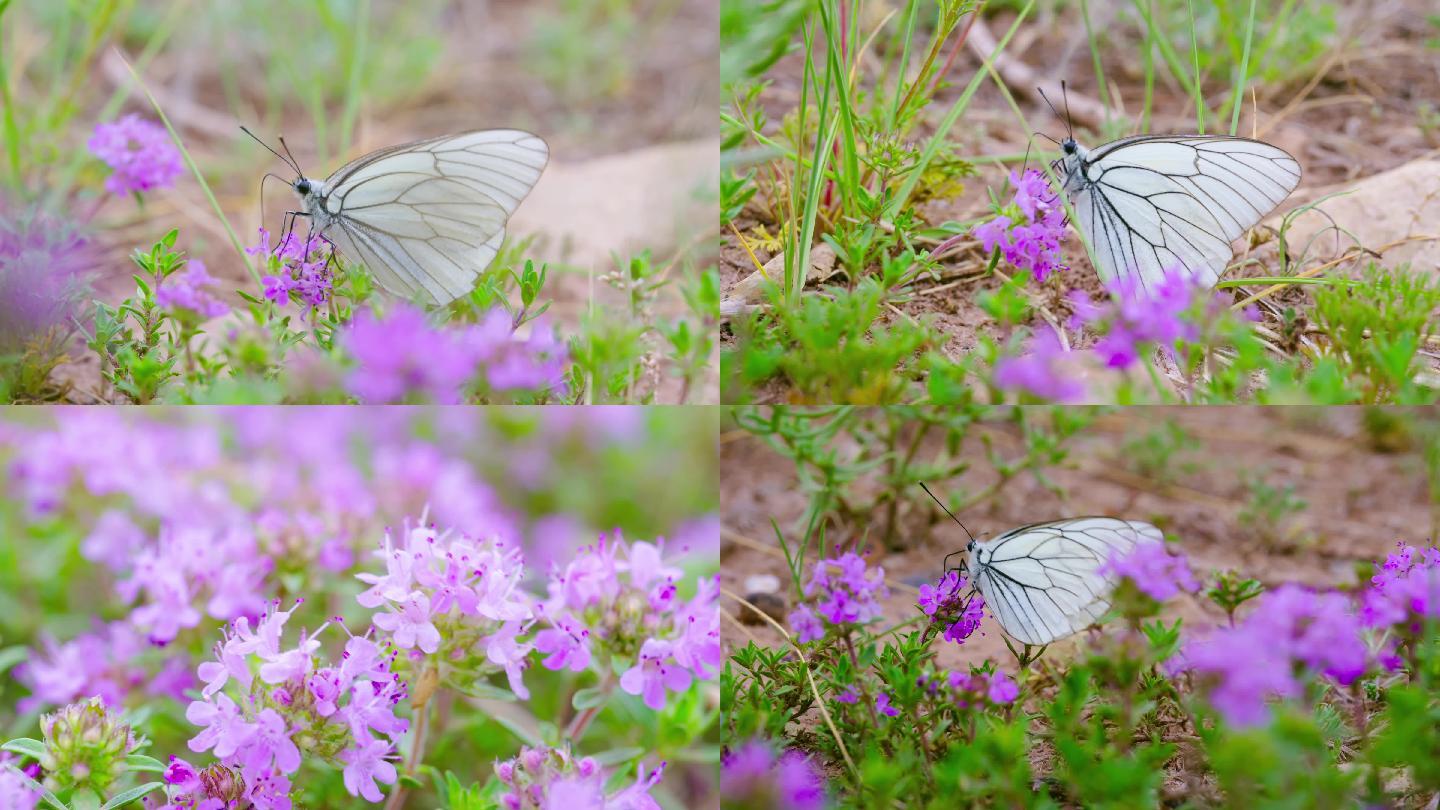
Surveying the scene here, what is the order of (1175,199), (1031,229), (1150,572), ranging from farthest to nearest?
(1175,199), (1031,229), (1150,572)

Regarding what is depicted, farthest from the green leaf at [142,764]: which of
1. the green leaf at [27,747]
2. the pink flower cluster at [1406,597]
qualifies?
the pink flower cluster at [1406,597]

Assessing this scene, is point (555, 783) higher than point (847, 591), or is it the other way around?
point (847, 591)

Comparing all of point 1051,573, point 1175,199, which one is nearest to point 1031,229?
point 1175,199

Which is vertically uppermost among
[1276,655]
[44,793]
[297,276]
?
[297,276]

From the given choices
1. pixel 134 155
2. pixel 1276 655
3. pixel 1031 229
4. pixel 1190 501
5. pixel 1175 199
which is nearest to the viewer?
pixel 1276 655

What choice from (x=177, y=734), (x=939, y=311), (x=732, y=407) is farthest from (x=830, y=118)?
(x=177, y=734)

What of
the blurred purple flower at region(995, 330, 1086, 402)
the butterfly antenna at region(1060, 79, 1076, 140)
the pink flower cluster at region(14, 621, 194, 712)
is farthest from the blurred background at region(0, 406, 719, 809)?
the butterfly antenna at region(1060, 79, 1076, 140)

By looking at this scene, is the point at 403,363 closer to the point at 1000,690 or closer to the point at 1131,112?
the point at 1000,690
